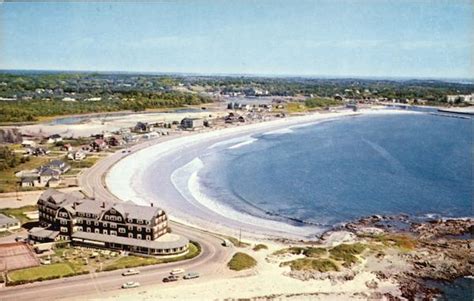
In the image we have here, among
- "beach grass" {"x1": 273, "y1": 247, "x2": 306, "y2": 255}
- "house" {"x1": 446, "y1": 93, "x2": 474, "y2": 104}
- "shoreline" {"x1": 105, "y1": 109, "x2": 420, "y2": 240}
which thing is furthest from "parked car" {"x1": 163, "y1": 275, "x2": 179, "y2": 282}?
"house" {"x1": 446, "y1": 93, "x2": 474, "y2": 104}

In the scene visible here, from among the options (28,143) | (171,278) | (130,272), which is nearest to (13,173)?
(28,143)

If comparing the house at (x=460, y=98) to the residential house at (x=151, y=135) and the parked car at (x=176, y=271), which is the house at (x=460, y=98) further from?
the parked car at (x=176, y=271)

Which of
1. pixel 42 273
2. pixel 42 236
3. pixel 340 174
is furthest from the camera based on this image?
pixel 340 174

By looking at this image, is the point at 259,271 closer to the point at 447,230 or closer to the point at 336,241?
the point at 336,241

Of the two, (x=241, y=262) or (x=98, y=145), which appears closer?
(x=241, y=262)

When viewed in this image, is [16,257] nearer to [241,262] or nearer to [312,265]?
[241,262]

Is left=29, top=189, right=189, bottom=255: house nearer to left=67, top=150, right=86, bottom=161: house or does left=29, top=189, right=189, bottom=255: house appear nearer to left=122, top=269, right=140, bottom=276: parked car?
left=122, top=269, right=140, bottom=276: parked car
